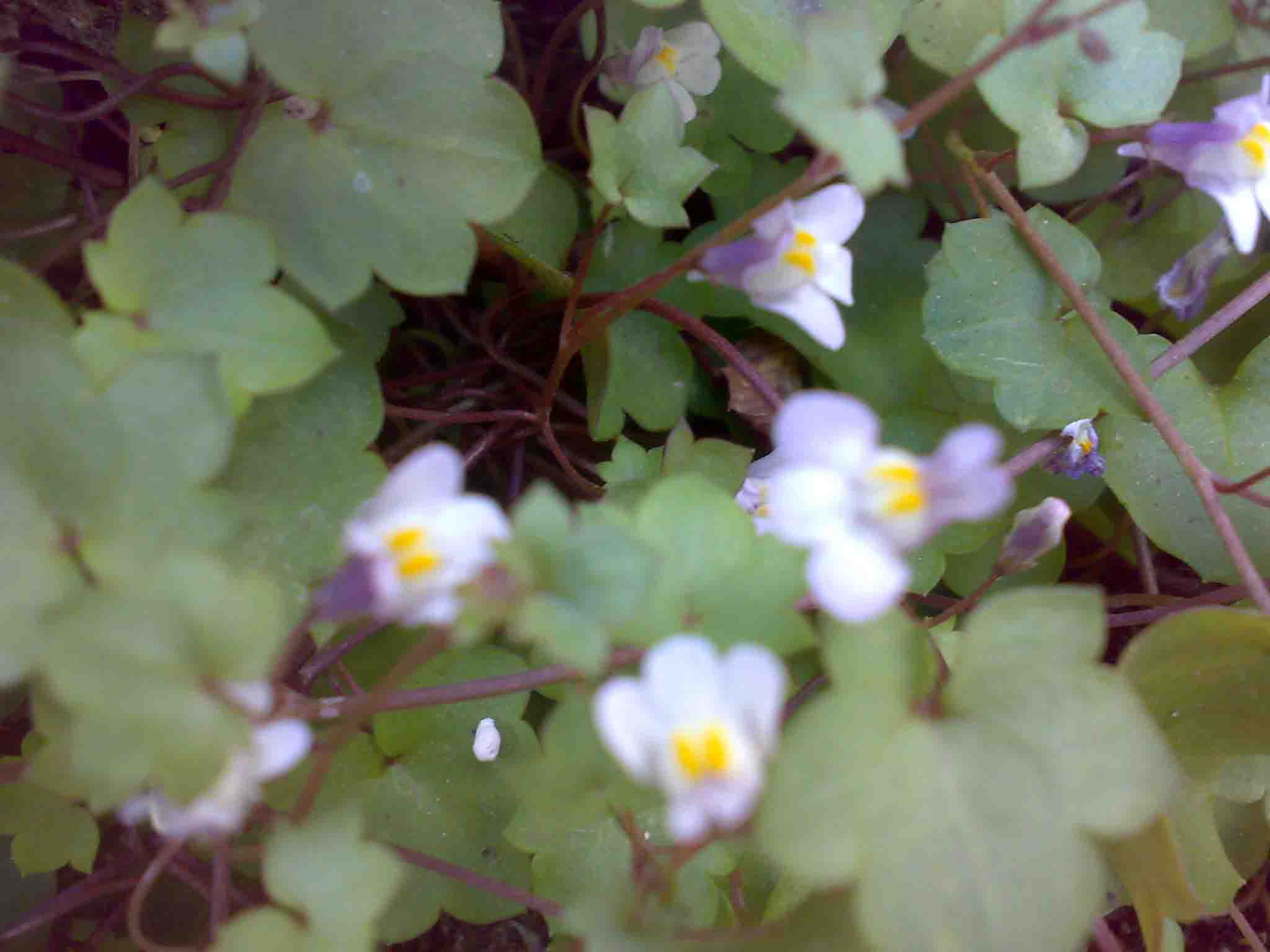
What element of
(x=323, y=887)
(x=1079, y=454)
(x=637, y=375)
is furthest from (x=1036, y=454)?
(x=323, y=887)

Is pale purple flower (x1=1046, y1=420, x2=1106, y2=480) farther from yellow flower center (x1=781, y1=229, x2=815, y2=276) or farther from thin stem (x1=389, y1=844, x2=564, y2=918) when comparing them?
thin stem (x1=389, y1=844, x2=564, y2=918)

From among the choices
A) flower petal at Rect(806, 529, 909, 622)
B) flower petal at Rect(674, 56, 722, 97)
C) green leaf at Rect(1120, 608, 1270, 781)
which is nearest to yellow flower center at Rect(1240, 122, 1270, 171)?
green leaf at Rect(1120, 608, 1270, 781)

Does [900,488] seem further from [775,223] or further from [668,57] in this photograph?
[668,57]

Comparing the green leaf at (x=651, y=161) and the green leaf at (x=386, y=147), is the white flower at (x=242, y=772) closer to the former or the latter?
the green leaf at (x=386, y=147)

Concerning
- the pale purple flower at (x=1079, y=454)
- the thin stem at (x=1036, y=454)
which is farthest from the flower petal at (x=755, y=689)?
the pale purple flower at (x=1079, y=454)

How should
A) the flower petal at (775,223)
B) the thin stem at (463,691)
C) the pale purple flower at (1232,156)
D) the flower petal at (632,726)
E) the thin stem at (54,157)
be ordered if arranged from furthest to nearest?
1. the thin stem at (54,157)
2. the pale purple flower at (1232,156)
3. the flower petal at (775,223)
4. the thin stem at (463,691)
5. the flower petal at (632,726)
